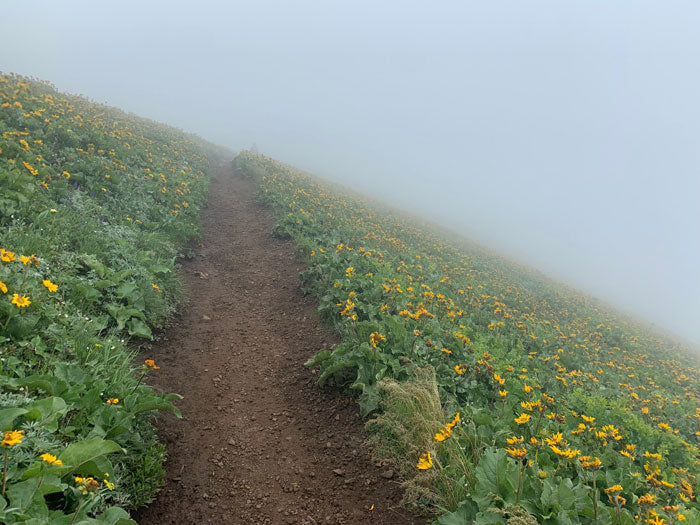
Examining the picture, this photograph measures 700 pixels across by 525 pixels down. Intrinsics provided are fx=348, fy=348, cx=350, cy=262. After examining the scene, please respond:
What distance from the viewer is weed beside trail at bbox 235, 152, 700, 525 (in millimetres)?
3020

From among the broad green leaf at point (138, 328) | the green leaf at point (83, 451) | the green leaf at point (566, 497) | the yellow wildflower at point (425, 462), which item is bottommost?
the broad green leaf at point (138, 328)

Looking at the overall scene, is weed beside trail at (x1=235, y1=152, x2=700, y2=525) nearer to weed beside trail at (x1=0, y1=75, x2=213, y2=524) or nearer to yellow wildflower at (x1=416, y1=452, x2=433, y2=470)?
yellow wildflower at (x1=416, y1=452, x2=433, y2=470)

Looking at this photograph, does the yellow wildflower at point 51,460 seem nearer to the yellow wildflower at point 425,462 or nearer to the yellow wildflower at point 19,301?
the yellow wildflower at point 19,301

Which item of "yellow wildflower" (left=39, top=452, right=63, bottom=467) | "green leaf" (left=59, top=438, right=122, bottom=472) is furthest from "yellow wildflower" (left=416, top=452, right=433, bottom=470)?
"yellow wildflower" (left=39, top=452, right=63, bottom=467)

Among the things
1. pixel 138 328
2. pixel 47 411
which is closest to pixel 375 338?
pixel 138 328

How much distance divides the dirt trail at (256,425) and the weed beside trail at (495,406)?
0.42 m

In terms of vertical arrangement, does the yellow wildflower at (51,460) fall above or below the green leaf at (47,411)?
above

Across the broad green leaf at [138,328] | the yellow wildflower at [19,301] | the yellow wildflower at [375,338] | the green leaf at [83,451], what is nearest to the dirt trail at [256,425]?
the broad green leaf at [138,328]

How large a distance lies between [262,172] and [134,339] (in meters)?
16.1

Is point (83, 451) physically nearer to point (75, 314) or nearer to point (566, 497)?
point (75, 314)

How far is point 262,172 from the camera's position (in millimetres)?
20047

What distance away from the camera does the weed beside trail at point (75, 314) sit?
245 cm

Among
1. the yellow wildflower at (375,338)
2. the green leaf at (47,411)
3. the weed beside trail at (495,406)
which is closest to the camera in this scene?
the green leaf at (47,411)

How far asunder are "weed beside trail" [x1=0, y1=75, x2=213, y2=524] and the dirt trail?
0.45m
